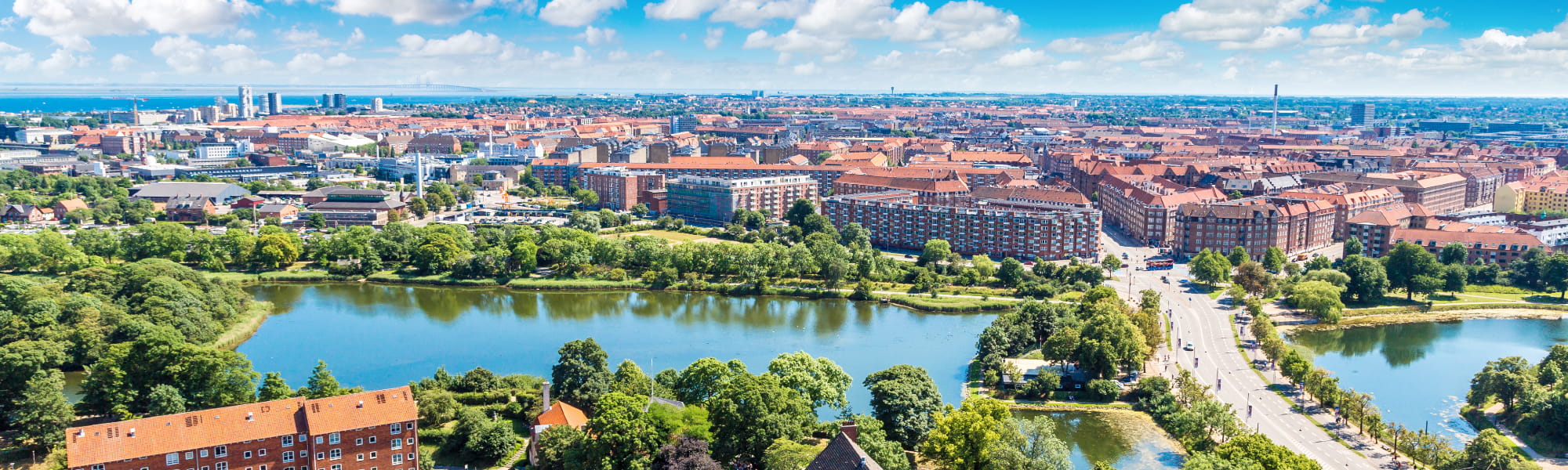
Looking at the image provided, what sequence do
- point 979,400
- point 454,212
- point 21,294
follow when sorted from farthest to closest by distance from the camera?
point 454,212
point 21,294
point 979,400

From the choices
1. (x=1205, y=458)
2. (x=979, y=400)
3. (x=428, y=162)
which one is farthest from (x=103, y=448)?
(x=428, y=162)

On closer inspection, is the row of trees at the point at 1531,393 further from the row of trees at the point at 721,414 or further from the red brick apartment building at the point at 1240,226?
the red brick apartment building at the point at 1240,226

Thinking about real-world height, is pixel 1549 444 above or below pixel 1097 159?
below

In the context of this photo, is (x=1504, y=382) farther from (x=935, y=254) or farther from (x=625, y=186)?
(x=625, y=186)

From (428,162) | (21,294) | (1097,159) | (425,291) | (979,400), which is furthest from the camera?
(428,162)

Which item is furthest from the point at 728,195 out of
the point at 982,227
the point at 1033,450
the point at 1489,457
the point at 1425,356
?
the point at 1489,457

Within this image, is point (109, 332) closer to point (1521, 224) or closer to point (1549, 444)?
point (1549, 444)

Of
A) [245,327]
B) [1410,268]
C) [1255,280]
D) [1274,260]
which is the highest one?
[1410,268]
